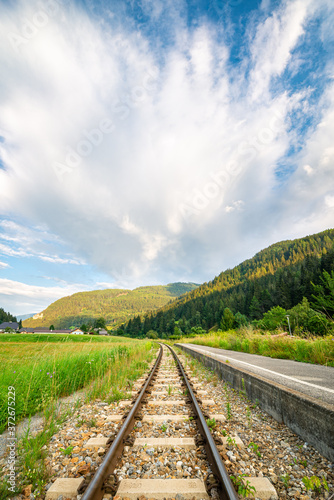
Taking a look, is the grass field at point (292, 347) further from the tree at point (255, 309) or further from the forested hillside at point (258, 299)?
the tree at point (255, 309)

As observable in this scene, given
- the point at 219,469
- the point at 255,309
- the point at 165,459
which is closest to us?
the point at 219,469

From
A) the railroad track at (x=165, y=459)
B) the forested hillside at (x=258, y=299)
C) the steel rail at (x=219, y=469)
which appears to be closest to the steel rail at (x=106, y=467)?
the railroad track at (x=165, y=459)

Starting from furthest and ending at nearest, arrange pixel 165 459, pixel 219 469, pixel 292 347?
pixel 292 347, pixel 165 459, pixel 219 469

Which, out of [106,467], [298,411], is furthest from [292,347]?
[106,467]

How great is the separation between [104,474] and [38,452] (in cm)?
98

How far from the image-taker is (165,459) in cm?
230

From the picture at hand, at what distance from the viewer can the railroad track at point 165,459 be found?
1.77 meters

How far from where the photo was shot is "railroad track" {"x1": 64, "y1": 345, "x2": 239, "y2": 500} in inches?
69.7

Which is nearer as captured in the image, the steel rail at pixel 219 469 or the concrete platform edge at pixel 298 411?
the steel rail at pixel 219 469

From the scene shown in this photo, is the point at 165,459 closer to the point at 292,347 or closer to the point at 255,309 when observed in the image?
the point at 292,347

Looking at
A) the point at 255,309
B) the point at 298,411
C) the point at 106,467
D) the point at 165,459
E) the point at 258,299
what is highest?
the point at 258,299

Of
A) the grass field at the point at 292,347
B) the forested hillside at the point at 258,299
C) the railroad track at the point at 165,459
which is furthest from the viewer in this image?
the forested hillside at the point at 258,299

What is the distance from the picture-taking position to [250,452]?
2.46 meters

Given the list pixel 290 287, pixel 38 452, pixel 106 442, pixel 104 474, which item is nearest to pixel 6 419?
pixel 38 452
